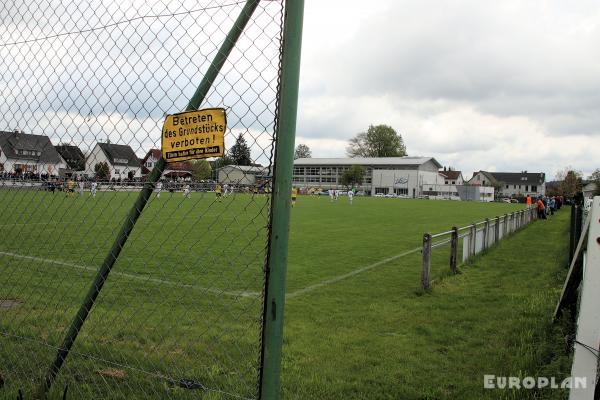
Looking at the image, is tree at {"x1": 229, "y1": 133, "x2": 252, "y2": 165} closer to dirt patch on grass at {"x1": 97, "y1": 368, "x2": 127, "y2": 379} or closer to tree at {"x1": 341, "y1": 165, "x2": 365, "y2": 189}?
dirt patch on grass at {"x1": 97, "y1": 368, "x2": 127, "y2": 379}

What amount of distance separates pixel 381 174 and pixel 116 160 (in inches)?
3640

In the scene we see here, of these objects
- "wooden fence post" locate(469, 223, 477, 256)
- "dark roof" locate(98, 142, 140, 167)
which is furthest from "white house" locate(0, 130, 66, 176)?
"wooden fence post" locate(469, 223, 477, 256)

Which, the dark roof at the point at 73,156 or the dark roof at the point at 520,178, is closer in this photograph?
the dark roof at the point at 73,156

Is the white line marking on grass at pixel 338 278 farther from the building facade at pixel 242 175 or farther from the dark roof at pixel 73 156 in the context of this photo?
the building facade at pixel 242 175

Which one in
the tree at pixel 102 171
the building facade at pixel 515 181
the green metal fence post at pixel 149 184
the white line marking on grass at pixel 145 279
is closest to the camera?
the green metal fence post at pixel 149 184

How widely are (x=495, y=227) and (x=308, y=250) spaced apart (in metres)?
5.83

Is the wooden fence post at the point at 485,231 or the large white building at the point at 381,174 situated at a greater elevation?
the large white building at the point at 381,174

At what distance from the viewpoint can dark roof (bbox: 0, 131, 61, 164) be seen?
3658 mm

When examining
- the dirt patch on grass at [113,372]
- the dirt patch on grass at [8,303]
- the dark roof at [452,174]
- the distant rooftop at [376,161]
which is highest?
the distant rooftop at [376,161]

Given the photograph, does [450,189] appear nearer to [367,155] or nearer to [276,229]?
[367,155]

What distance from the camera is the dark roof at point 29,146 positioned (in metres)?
3.66

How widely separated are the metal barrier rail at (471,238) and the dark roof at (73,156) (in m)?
5.54

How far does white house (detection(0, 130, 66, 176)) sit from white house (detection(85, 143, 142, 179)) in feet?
1.43

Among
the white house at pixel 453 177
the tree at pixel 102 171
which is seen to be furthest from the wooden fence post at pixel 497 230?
the white house at pixel 453 177
